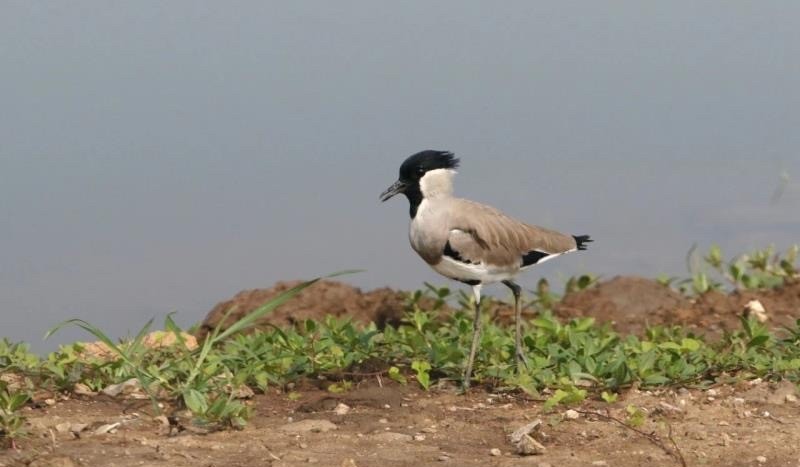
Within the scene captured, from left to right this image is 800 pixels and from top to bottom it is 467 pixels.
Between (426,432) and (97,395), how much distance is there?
1870mm

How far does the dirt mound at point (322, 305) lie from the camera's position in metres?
9.48

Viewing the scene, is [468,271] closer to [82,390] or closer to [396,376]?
[396,376]

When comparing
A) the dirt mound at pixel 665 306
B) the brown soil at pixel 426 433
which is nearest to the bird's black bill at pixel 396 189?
the brown soil at pixel 426 433

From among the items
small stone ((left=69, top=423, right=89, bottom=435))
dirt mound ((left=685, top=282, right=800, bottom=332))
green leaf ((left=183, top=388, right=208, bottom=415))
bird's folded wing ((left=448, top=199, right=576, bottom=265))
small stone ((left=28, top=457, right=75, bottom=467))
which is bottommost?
dirt mound ((left=685, top=282, right=800, bottom=332))

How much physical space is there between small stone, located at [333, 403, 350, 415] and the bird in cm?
79

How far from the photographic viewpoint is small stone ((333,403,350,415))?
645 centimetres

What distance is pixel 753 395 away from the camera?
6809mm

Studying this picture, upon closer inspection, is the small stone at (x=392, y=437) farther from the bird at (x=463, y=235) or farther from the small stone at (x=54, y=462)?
the small stone at (x=54, y=462)

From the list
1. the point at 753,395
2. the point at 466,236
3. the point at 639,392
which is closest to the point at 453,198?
the point at 466,236

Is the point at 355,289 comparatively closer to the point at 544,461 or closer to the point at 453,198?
the point at 453,198

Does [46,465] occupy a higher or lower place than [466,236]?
lower

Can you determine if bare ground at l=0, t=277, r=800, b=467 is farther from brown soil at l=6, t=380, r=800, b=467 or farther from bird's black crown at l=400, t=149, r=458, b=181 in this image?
bird's black crown at l=400, t=149, r=458, b=181

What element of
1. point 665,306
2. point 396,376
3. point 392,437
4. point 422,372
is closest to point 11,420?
point 392,437

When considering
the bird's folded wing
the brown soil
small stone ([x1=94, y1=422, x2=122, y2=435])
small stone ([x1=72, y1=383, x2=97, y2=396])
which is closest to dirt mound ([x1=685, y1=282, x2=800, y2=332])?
the bird's folded wing
